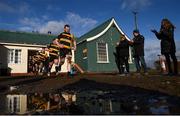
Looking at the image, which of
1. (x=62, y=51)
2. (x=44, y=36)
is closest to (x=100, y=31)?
(x=44, y=36)

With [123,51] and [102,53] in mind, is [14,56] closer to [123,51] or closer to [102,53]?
[102,53]

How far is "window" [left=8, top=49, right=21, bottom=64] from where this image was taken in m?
22.0

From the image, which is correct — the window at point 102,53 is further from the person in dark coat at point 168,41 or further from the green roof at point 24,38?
the person in dark coat at point 168,41

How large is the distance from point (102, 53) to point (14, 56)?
815 centimetres

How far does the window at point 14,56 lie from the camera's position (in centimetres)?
2197

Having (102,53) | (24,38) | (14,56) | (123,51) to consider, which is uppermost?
(24,38)

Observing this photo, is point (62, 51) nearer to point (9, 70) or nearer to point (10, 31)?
point (9, 70)

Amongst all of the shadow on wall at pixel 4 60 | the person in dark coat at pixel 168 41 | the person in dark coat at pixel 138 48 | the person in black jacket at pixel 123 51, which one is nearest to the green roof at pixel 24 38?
the shadow on wall at pixel 4 60

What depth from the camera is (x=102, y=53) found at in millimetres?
23234

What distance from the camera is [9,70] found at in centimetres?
2169

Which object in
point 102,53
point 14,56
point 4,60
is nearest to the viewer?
point 4,60

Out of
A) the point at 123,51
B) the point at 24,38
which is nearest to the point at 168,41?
the point at 123,51

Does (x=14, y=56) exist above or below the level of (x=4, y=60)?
above

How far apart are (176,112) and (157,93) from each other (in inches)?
61.6
